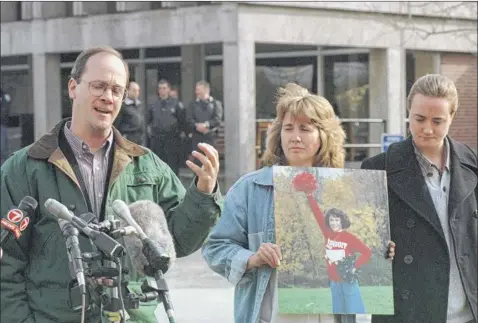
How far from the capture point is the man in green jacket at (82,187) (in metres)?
3.90

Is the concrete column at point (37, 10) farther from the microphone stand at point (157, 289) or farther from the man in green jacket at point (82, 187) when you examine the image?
the microphone stand at point (157, 289)

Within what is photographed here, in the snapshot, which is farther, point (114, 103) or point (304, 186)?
point (304, 186)

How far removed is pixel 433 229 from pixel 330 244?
73 centimetres

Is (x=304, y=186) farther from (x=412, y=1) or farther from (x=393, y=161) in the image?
(x=412, y=1)

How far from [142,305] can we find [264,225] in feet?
2.26

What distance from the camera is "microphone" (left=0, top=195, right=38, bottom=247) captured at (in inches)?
139

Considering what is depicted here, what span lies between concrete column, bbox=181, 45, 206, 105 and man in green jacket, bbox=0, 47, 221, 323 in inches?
795

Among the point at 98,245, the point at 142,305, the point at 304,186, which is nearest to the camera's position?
the point at 98,245

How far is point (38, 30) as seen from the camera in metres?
25.5

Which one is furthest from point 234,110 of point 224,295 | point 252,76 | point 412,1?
point 224,295

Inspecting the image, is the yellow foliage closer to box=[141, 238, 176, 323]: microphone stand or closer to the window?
box=[141, 238, 176, 323]: microphone stand

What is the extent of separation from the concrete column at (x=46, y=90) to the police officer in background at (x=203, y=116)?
22.6 ft

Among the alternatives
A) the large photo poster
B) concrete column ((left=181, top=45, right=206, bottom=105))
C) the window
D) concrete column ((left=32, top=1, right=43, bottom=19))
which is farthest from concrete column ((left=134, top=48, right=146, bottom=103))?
the large photo poster

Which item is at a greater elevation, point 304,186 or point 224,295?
point 304,186
